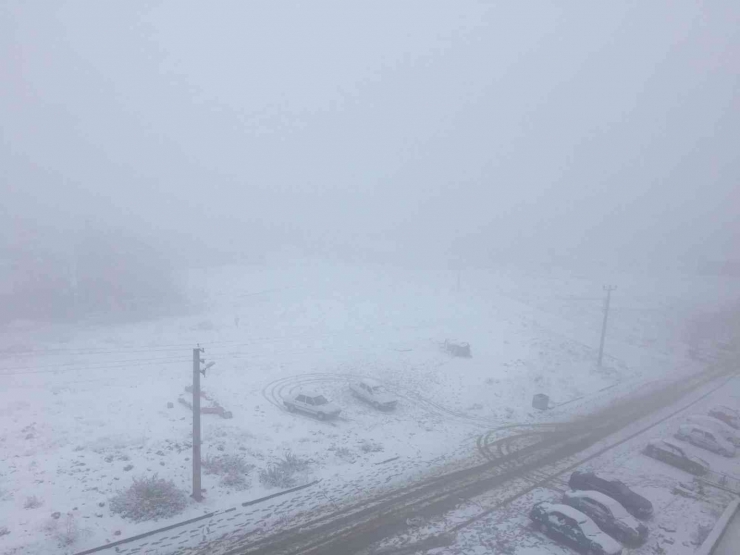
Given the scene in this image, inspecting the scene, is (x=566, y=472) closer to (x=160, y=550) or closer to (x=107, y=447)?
(x=160, y=550)

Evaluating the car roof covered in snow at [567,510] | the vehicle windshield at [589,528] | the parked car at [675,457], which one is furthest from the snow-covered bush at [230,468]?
the parked car at [675,457]

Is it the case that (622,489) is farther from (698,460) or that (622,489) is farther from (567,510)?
(698,460)

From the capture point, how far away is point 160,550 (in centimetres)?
1456

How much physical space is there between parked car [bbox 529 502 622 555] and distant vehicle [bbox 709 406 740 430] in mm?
20405

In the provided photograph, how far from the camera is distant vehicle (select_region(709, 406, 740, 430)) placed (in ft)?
96.3

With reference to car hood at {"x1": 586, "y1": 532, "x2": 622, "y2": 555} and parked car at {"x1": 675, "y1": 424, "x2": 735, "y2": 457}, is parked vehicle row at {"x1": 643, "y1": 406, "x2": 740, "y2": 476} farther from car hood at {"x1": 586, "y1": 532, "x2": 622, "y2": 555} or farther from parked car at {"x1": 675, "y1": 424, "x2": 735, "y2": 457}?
car hood at {"x1": 586, "y1": 532, "x2": 622, "y2": 555}

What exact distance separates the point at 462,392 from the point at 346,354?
447 inches

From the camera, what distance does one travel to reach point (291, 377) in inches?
1320

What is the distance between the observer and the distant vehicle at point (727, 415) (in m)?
29.3

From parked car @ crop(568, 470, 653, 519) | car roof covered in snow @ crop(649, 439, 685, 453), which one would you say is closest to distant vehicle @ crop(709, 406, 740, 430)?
car roof covered in snow @ crop(649, 439, 685, 453)

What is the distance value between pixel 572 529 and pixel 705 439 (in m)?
15.5

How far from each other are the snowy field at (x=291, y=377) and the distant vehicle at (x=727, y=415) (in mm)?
6756

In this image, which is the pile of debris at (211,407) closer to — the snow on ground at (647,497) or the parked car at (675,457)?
the snow on ground at (647,497)

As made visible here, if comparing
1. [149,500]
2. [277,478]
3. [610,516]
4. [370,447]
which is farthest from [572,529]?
[149,500]
